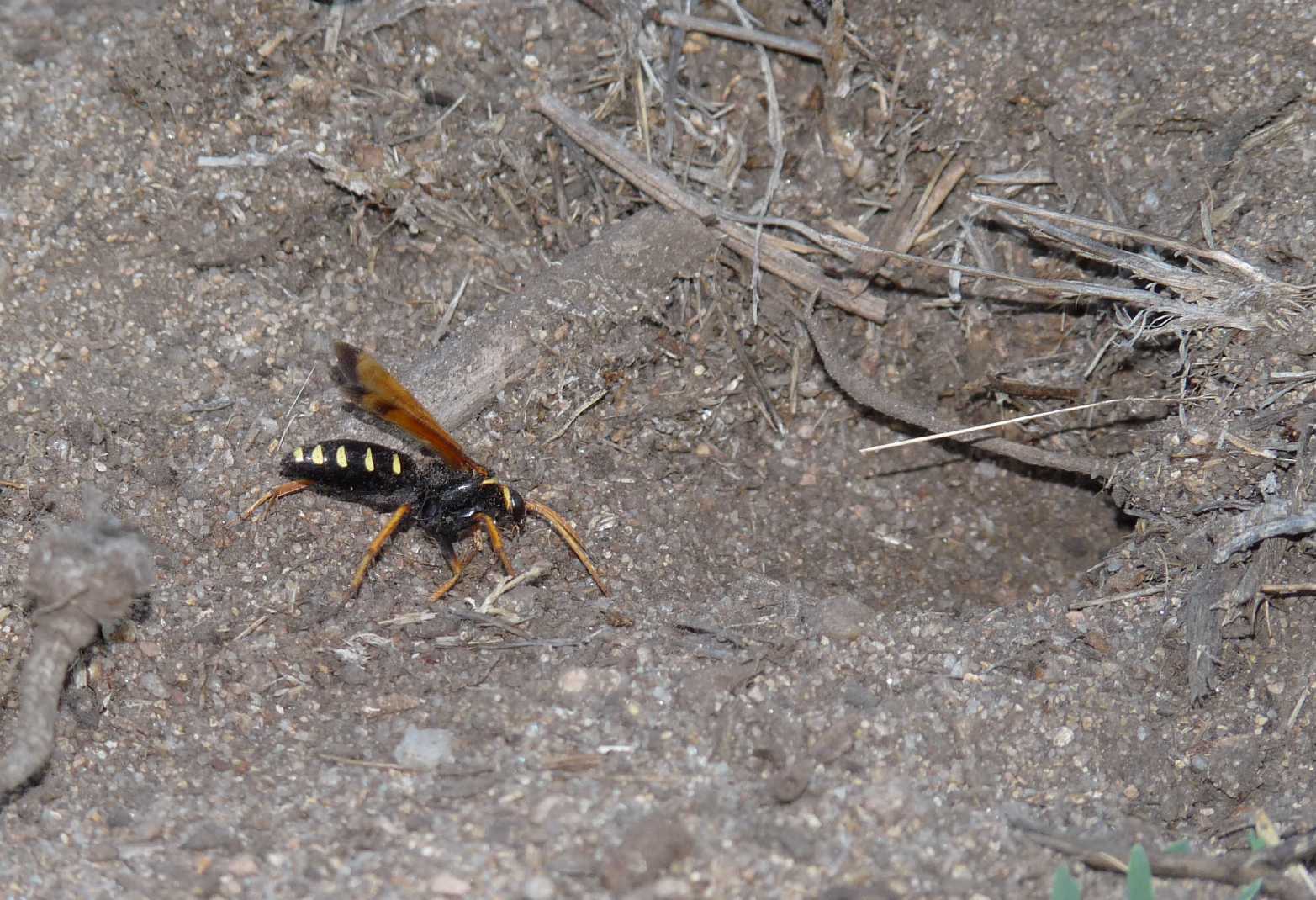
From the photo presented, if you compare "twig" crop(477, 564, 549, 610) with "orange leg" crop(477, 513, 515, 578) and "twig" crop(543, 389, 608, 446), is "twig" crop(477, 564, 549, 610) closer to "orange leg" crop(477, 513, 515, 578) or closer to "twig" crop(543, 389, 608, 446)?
"orange leg" crop(477, 513, 515, 578)

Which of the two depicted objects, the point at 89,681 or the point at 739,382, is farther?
the point at 739,382

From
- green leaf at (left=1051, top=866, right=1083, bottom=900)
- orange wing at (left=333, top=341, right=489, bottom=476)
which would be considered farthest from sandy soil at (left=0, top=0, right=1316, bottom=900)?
orange wing at (left=333, top=341, right=489, bottom=476)

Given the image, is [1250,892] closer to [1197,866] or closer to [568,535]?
[1197,866]

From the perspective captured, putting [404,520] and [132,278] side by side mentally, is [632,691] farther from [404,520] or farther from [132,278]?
[132,278]

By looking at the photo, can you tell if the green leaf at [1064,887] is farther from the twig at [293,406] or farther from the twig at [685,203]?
the twig at [293,406]

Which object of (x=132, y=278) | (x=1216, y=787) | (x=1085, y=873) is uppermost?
(x=132, y=278)

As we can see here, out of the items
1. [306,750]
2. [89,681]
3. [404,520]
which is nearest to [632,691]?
[306,750]
